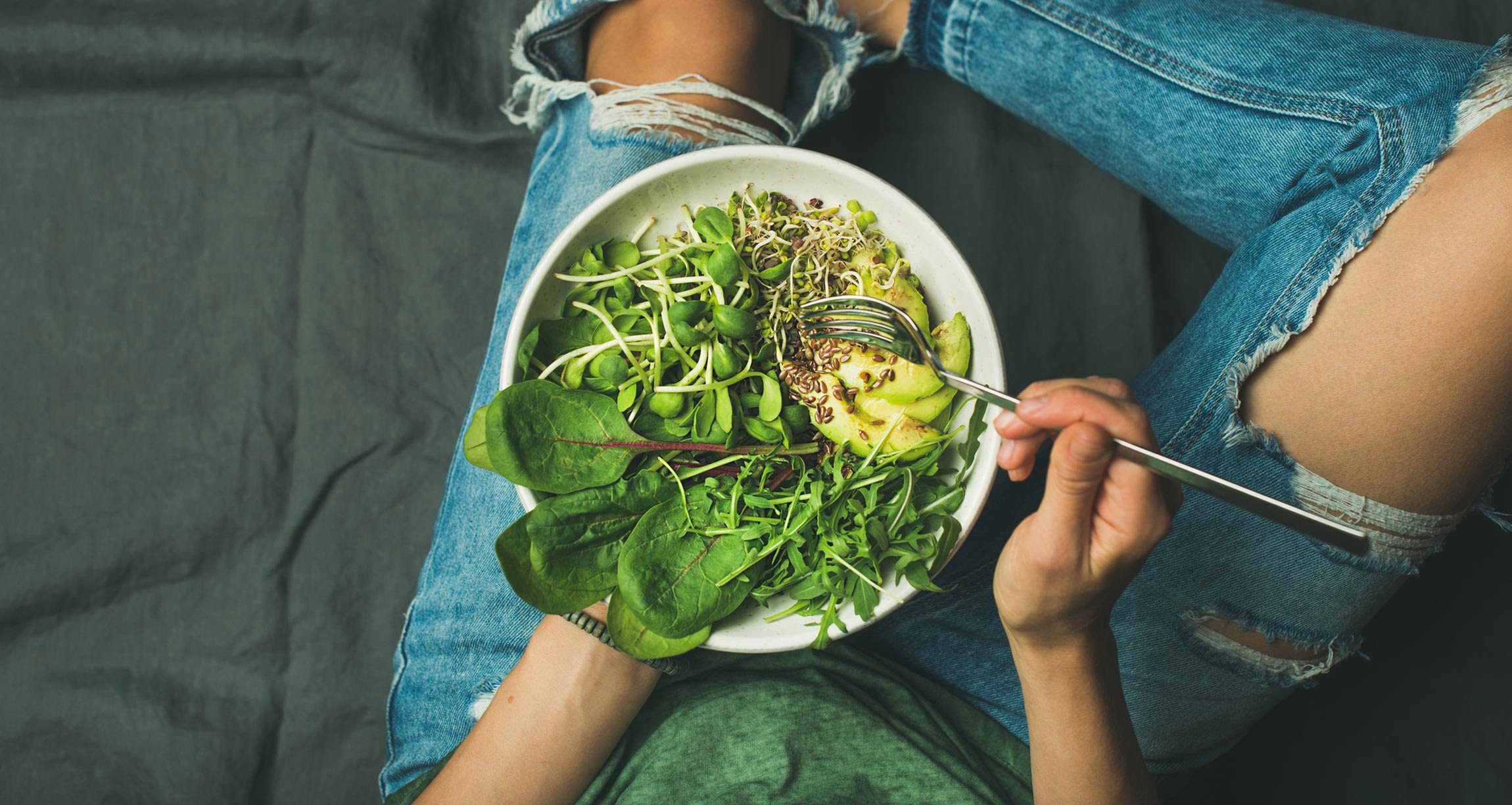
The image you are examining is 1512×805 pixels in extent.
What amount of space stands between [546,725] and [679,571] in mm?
225

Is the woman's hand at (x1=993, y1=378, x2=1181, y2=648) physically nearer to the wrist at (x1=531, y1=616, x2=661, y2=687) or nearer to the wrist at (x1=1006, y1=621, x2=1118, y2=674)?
the wrist at (x1=1006, y1=621, x2=1118, y2=674)

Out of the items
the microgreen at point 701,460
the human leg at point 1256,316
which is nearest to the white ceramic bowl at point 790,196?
the microgreen at point 701,460

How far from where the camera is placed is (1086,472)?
517 millimetres

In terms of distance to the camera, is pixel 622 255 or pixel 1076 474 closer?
pixel 1076 474

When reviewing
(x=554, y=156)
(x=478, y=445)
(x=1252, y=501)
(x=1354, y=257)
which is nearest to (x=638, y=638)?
(x=478, y=445)

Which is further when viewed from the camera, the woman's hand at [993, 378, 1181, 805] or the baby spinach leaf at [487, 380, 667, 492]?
the baby spinach leaf at [487, 380, 667, 492]

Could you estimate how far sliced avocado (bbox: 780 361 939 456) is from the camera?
2.13 feet

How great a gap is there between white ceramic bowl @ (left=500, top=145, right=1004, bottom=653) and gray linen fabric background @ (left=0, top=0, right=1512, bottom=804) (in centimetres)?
48

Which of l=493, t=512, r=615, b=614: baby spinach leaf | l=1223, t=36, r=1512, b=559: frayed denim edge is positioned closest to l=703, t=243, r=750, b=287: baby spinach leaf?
l=493, t=512, r=615, b=614: baby spinach leaf

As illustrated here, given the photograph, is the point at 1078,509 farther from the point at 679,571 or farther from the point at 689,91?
the point at 689,91

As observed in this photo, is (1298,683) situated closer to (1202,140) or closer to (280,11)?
(1202,140)

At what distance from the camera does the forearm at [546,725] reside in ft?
2.46

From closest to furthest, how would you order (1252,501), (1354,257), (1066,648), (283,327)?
(1252,501) < (1066,648) < (1354,257) < (283,327)

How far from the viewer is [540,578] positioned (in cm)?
65
